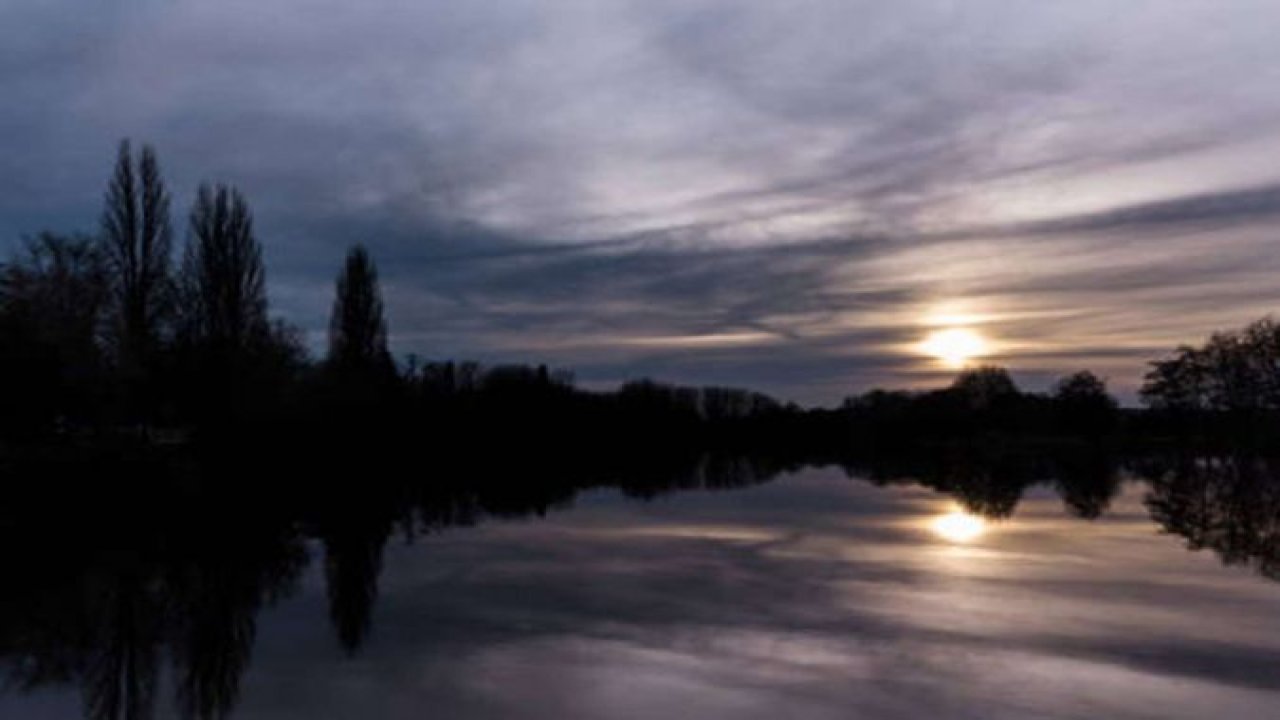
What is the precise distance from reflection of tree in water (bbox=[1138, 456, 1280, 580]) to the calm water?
0.87 feet

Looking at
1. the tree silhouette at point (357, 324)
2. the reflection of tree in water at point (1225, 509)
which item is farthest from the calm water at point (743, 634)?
the tree silhouette at point (357, 324)

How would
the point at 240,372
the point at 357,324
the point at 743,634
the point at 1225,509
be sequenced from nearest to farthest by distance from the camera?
the point at 743,634, the point at 1225,509, the point at 240,372, the point at 357,324

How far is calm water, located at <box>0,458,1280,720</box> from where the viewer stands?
10.5m

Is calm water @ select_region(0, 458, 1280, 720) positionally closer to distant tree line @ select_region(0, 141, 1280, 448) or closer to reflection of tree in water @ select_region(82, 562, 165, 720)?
reflection of tree in water @ select_region(82, 562, 165, 720)

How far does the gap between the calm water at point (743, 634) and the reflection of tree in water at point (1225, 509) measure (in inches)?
10.4

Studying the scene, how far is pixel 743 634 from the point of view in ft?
45.1

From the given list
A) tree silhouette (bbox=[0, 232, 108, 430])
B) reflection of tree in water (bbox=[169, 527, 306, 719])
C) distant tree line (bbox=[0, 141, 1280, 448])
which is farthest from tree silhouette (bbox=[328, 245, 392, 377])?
reflection of tree in water (bbox=[169, 527, 306, 719])

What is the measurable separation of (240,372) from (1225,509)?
35128 millimetres

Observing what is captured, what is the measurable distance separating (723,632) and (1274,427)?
81102 mm

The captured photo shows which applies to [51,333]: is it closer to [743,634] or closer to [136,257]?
[136,257]

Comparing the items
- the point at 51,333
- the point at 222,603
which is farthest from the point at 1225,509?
the point at 51,333

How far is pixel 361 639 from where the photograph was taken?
44.0ft

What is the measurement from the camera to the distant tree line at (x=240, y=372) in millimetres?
36344

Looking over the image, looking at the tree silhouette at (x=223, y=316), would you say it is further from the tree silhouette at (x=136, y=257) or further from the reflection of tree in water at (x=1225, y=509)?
the reflection of tree in water at (x=1225, y=509)
